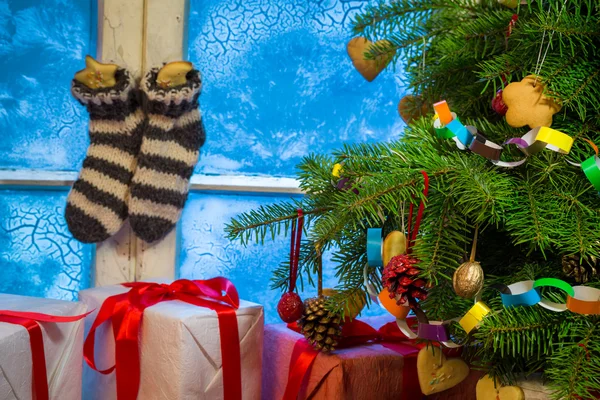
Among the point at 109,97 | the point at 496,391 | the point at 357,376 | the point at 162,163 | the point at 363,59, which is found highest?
the point at 363,59

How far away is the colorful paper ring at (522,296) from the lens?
677 millimetres

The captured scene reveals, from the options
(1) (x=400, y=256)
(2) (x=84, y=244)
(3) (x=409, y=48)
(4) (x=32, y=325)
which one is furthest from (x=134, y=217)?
(1) (x=400, y=256)

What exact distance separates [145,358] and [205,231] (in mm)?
429

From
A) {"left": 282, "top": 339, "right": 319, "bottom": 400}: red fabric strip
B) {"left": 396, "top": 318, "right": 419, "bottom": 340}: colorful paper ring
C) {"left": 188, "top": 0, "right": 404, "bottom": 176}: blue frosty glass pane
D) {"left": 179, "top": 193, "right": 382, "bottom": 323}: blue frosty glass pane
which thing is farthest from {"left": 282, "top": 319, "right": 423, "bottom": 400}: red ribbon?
{"left": 188, "top": 0, "right": 404, "bottom": 176}: blue frosty glass pane

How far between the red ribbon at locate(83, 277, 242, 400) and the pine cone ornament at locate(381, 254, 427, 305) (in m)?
0.43

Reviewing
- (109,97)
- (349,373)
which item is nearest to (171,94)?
(109,97)

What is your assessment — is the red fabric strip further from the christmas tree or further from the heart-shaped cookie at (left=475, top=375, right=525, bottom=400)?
the heart-shaped cookie at (left=475, top=375, right=525, bottom=400)

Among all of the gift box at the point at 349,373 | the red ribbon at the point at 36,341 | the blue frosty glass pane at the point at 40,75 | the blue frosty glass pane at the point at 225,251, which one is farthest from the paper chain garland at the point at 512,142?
the blue frosty glass pane at the point at 40,75

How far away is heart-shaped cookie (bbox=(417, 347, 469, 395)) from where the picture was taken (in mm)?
878

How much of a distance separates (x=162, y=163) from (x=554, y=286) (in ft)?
2.81

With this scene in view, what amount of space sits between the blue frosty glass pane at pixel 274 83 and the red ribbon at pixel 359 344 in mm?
470

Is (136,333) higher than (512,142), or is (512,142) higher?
(512,142)

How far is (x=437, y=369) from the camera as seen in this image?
0.88 meters

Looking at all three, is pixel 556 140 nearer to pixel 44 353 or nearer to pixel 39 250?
pixel 44 353
